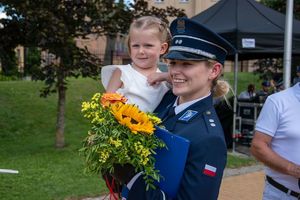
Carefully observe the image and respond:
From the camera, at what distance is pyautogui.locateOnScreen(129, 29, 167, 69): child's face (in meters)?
2.57

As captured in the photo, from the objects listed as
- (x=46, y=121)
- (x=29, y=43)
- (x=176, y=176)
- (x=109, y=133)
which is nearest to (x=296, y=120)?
(x=176, y=176)

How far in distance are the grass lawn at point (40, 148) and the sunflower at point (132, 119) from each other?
3.88 m

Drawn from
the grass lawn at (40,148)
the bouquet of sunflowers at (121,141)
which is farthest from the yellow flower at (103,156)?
the grass lawn at (40,148)

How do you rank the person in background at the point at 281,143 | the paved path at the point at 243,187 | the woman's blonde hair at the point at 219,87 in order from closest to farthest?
1. the woman's blonde hair at the point at 219,87
2. the person in background at the point at 281,143
3. the paved path at the point at 243,187

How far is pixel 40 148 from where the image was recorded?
8.84 metres

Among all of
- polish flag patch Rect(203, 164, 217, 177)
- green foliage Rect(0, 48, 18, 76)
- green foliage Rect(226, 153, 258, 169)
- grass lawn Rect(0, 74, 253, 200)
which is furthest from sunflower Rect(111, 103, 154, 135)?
green foliage Rect(0, 48, 18, 76)

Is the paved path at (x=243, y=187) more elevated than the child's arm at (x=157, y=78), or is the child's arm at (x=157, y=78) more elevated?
the child's arm at (x=157, y=78)

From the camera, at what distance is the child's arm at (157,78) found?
253 centimetres

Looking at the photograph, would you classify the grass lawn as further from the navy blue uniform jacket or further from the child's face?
the navy blue uniform jacket

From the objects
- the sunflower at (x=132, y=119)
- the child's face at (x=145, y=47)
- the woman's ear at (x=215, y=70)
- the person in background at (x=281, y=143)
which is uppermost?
the child's face at (x=145, y=47)

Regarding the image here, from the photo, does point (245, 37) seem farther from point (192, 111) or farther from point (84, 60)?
point (192, 111)

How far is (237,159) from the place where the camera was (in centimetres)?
852

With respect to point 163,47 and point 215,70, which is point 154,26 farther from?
point 215,70

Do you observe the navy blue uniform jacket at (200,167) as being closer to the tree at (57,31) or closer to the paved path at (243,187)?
the paved path at (243,187)
